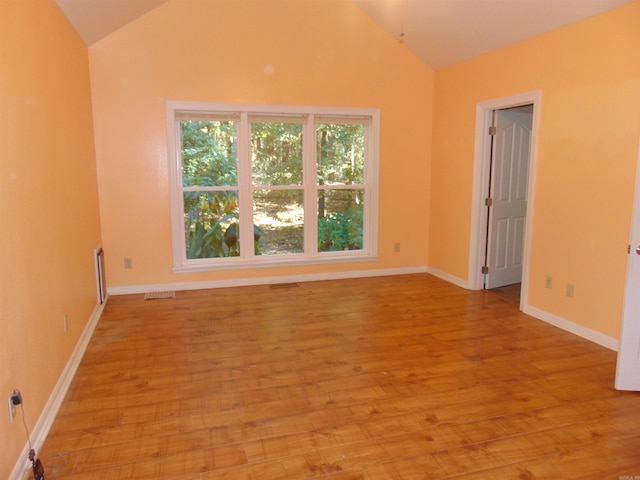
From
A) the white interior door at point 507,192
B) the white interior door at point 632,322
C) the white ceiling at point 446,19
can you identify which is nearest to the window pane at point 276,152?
the white ceiling at point 446,19

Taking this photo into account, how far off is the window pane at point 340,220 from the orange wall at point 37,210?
8.92 ft

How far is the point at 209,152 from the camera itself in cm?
499

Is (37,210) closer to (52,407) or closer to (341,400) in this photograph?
(52,407)

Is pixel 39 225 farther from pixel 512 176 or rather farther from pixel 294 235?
pixel 512 176

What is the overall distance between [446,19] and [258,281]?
3.49 m

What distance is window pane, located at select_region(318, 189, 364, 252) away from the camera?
218 inches

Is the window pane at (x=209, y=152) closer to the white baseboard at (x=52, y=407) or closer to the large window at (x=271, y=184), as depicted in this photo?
the large window at (x=271, y=184)

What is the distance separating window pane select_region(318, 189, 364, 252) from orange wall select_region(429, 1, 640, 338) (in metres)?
1.95

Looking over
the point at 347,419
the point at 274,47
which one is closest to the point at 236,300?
the point at 347,419

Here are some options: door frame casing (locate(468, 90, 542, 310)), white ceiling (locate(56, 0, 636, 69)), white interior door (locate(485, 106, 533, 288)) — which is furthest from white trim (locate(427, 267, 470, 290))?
white ceiling (locate(56, 0, 636, 69))

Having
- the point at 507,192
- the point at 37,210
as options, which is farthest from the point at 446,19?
the point at 37,210

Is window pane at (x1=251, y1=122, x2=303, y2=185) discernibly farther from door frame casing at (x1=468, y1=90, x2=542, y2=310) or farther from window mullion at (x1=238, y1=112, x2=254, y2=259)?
door frame casing at (x1=468, y1=90, x2=542, y2=310)

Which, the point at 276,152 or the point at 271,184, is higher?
the point at 276,152

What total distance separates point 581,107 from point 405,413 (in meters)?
2.85
